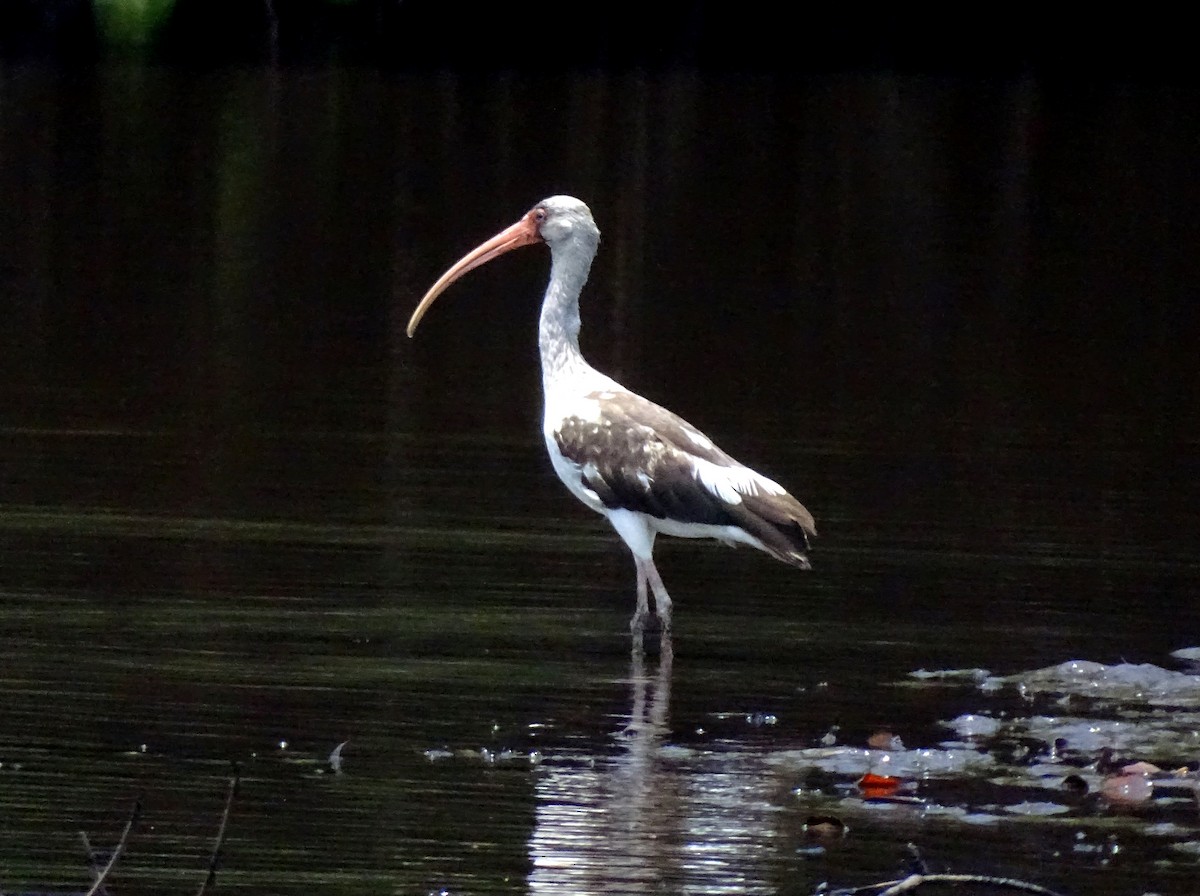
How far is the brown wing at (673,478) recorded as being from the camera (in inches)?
453

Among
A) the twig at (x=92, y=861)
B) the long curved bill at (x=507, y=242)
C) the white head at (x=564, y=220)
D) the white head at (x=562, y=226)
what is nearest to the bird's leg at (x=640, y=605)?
the white head at (x=562, y=226)

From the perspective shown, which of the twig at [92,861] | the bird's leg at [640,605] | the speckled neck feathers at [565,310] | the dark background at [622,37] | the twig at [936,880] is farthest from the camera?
the dark background at [622,37]

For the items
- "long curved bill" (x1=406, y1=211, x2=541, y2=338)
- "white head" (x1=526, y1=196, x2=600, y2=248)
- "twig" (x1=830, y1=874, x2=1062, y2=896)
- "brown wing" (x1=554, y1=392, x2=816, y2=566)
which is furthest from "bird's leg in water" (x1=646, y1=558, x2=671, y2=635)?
"twig" (x1=830, y1=874, x2=1062, y2=896)

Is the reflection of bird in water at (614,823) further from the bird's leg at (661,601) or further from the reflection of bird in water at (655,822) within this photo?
the bird's leg at (661,601)

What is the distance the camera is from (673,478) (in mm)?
11773

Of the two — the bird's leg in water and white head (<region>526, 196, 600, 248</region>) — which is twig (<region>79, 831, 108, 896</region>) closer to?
the bird's leg in water

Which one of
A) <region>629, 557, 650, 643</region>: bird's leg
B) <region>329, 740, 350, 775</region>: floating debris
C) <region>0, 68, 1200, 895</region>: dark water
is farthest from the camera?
<region>629, 557, 650, 643</region>: bird's leg

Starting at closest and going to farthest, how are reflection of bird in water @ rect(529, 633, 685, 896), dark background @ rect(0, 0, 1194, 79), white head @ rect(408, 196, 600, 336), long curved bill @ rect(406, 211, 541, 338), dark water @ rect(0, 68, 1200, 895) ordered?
1. reflection of bird in water @ rect(529, 633, 685, 896)
2. dark water @ rect(0, 68, 1200, 895)
3. white head @ rect(408, 196, 600, 336)
4. long curved bill @ rect(406, 211, 541, 338)
5. dark background @ rect(0, 0, 1194, 79)

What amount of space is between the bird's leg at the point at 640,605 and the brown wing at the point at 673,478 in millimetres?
Result: 233

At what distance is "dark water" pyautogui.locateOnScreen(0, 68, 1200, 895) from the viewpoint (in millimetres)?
8281

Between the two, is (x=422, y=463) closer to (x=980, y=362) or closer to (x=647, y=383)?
(x=647, y=383)

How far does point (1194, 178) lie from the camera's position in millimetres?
36625

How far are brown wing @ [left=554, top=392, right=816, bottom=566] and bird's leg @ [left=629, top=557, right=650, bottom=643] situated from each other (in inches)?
9.2

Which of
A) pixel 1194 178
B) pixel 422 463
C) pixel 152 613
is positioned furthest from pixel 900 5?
pixel 152 613
